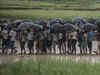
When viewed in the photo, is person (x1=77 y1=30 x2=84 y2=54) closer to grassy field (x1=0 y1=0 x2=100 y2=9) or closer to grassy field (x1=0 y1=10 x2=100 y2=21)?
grassy field (x1=0 y1=10 x2=100 y2=21)

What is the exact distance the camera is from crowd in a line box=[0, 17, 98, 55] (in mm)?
11977

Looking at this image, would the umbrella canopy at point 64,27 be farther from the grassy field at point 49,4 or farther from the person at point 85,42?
the grassy field at point 49,4

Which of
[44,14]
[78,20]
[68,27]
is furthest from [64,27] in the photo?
[44,14]

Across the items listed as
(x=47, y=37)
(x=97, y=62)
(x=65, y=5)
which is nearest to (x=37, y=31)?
(x=47, y=37)

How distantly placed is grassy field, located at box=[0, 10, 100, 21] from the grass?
1.37m

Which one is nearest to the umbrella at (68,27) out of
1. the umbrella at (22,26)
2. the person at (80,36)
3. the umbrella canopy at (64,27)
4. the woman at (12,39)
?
the umbrella canopy at (64,27)

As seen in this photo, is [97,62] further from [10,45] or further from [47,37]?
[10,45]

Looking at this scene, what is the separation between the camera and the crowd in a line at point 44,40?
11977 millimetres

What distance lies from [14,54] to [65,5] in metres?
2.21

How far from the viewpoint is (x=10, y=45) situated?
39.3 feet

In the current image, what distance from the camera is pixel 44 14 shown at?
12008 millimetres

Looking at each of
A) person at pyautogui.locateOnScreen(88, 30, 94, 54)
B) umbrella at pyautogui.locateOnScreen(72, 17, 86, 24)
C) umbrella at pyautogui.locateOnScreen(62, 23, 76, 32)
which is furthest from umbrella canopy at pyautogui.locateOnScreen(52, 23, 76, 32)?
person at pyautogui.locateOnScreen(88, 30, 94, 54)

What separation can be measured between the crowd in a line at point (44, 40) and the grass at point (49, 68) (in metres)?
0.35

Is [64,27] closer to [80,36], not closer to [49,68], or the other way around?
[80,36]
